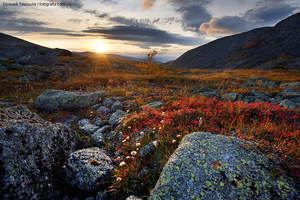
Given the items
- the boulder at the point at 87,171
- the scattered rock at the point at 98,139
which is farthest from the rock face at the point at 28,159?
the scattered rock at the point at 98,139

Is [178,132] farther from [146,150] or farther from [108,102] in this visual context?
[108,102]

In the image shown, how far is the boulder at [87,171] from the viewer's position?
376cm

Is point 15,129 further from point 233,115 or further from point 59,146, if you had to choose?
point 233,115

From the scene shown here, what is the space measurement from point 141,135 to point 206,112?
109 inches

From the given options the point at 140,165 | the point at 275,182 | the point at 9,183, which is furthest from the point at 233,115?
the point at 9,183

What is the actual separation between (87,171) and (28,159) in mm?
1234

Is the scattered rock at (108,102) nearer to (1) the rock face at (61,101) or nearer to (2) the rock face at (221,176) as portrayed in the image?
(1) the rock face at (61,101)

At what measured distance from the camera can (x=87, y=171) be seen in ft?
12.7

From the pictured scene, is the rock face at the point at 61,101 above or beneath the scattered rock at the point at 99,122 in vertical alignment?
above

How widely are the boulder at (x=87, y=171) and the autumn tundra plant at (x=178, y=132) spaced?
35 centimetres

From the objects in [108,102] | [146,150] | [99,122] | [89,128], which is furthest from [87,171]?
[108,102]

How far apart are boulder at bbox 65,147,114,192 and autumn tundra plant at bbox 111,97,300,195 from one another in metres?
0.35

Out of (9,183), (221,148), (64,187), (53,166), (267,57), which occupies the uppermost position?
(267,57)

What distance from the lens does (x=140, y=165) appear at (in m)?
4.22
